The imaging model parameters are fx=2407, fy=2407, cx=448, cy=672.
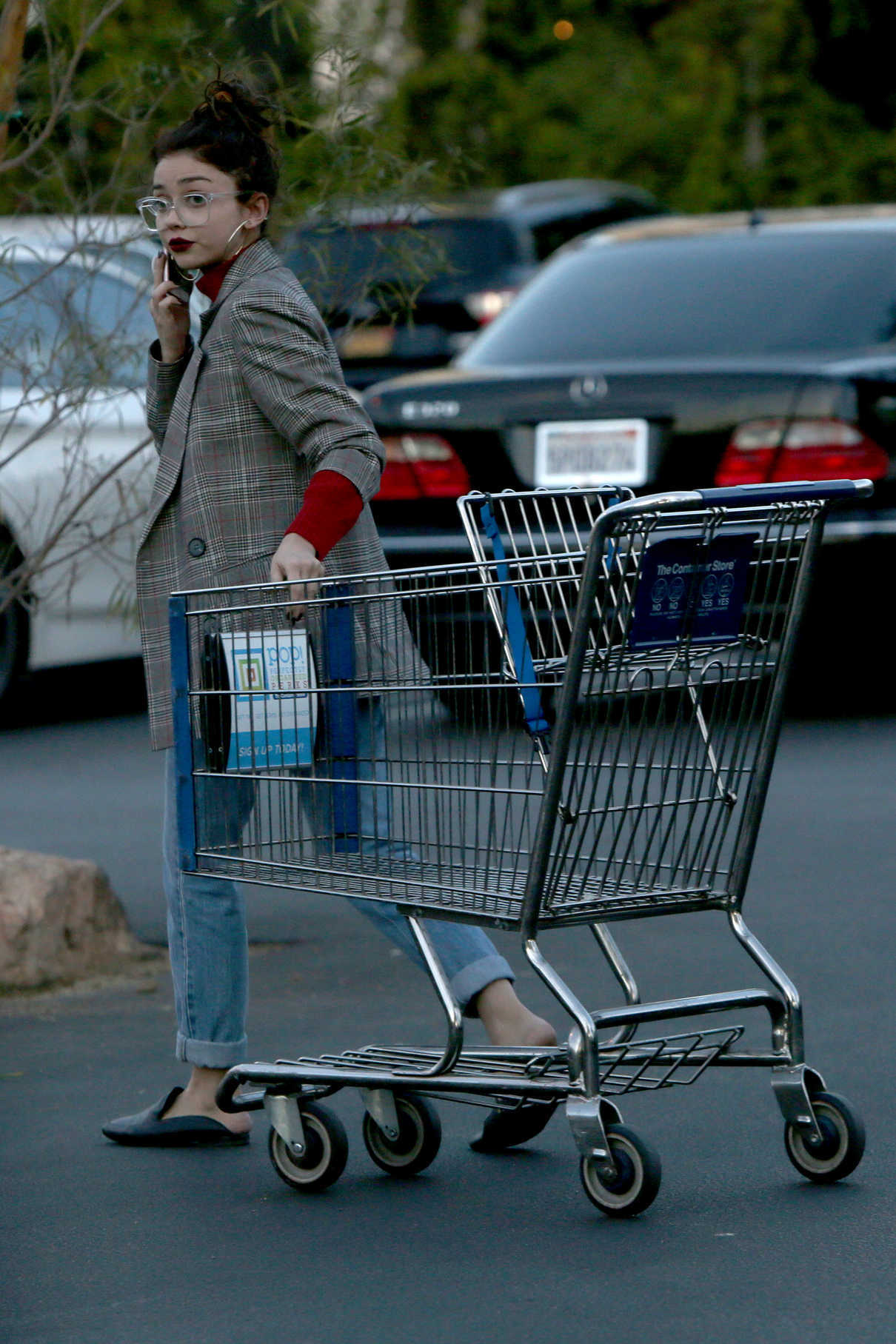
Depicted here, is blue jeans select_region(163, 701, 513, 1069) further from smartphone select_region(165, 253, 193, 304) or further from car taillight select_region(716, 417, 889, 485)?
car taillight select_region(716, 417, 889, 485)

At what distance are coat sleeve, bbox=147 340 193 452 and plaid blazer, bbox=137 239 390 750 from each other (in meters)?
0.08

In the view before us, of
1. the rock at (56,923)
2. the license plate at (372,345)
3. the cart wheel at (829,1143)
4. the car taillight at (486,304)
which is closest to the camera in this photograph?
the cart wheel at (829,1143)

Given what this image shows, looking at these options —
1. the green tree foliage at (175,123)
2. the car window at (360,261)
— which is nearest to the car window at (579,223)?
the car window at (360,261)

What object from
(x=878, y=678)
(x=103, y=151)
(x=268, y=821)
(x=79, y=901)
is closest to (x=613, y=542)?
(x=268, y=821)

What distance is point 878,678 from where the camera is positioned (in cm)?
1005

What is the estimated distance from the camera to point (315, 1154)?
4062 mm

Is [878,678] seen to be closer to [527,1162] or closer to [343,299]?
[343,299]

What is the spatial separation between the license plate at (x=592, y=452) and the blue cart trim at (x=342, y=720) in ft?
13.9

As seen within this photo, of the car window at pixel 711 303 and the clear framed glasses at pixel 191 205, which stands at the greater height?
the car window at pixel 711 303

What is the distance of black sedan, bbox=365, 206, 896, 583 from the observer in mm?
8133

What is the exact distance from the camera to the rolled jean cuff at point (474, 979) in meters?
4.22

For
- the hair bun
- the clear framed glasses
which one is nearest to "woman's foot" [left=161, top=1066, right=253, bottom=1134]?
the clear framed glasses

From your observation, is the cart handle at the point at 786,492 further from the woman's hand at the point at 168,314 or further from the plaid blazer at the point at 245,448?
the woman's hand at the point at 168,314

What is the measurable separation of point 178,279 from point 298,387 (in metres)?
0.36
